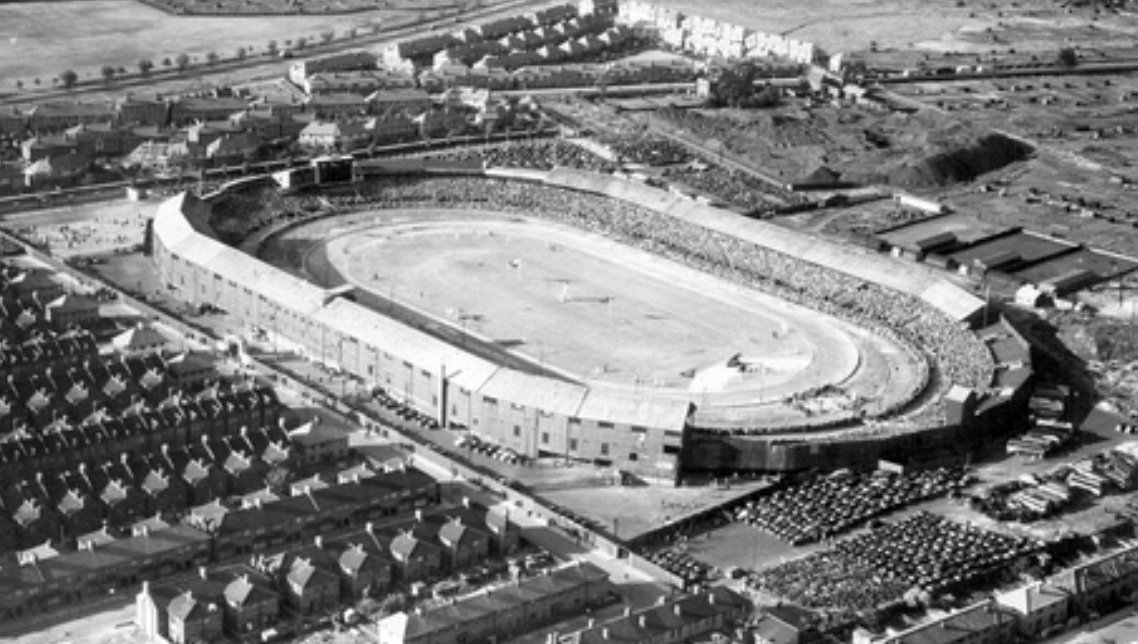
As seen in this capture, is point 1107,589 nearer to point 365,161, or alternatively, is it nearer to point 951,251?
point 951,251

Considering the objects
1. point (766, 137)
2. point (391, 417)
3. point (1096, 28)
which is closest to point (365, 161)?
point (766, 137)

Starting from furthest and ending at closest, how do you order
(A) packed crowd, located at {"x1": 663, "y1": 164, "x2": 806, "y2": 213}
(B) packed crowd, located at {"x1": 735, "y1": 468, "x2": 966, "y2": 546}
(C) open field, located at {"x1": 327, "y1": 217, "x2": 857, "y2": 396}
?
1. (A) packed crowd, located at {"x1": 663, "y1": 164, "x2": 806, "y2": 213}
2. (C) open field, located at {"x1": 327, "y1": 217, "x2": 857, "y2": 396}
3. (B) packed crowd, located at {"x1": 735, "y1": 468, "x2": 966, "y2": 546}

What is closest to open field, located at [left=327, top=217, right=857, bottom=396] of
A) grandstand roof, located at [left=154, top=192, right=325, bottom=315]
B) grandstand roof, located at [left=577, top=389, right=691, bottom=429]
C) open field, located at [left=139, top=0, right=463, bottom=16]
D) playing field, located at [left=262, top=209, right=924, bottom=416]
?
playing field, located at [left=262, top=209, right=924, bottom=416]

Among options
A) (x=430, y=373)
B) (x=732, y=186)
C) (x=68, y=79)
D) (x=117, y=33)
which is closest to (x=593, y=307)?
(x=430, y=373)

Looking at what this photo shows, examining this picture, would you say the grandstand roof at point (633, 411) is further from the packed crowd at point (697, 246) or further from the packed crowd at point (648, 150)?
the packed crowd at point (648, 150)

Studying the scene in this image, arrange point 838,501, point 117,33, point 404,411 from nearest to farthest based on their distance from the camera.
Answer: point 838,501
point 404,411
point 117,33

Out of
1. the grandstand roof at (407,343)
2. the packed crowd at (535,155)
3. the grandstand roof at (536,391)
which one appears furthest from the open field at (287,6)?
the grandstand roof at (536,391)

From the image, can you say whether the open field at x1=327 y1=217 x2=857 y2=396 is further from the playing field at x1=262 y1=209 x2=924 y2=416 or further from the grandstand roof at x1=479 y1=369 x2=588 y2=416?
the grandstand roof at x1=479 y1=369 x2=588 y2=416

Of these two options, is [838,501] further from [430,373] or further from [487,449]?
[430,373]
